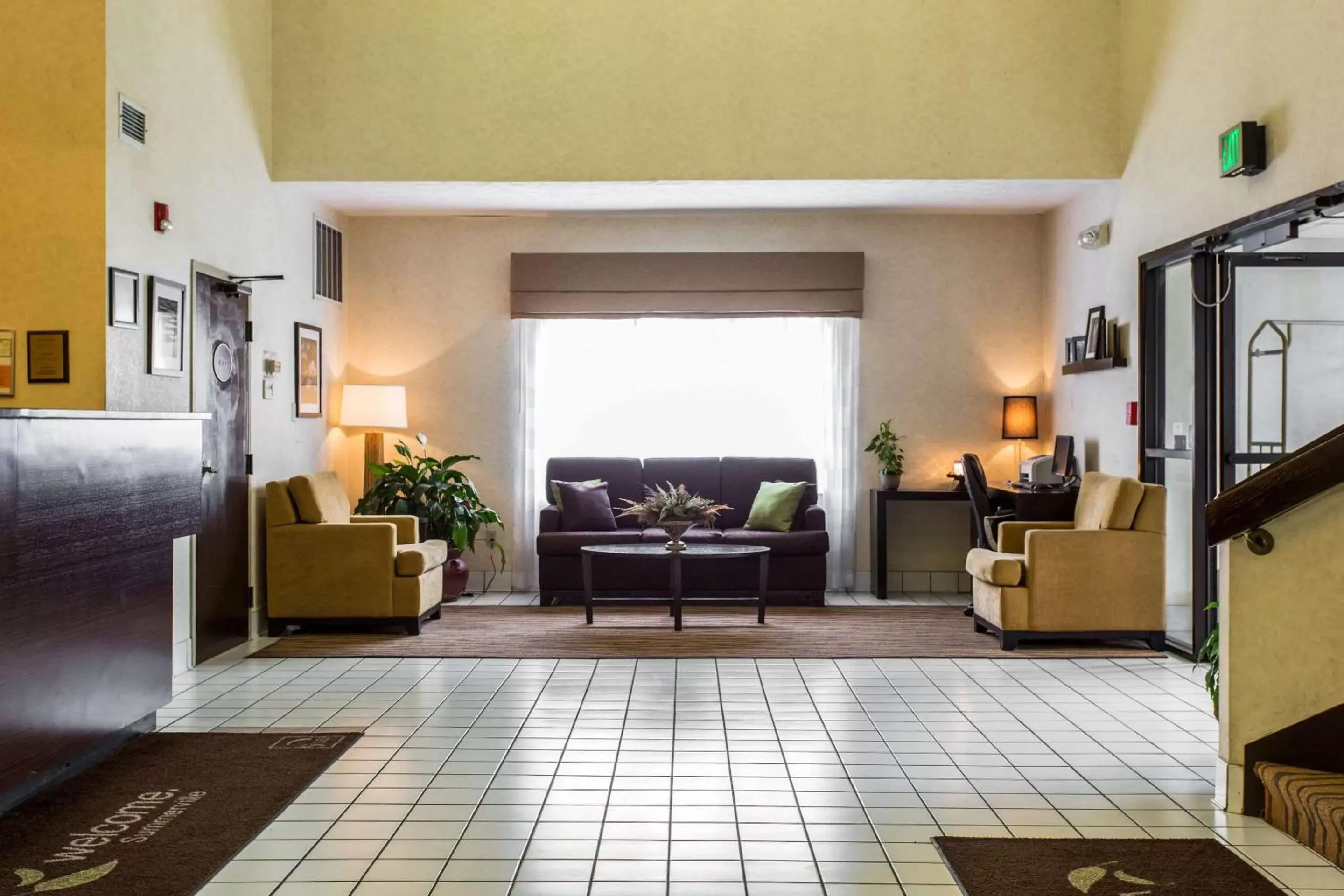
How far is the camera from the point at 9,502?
3.50m

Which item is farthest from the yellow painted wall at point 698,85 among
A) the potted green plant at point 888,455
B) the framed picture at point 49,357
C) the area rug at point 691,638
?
the area rug at point 691,638

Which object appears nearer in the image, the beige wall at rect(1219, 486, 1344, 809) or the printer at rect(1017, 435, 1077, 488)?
the beige wall at rect(1219, 486, 1344, 809)

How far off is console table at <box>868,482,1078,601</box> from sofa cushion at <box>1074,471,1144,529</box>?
0.37m

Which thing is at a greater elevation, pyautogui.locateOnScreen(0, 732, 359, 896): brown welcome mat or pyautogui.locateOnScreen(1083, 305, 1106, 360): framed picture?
pyautogui.locateOnScreen(1083, 305, 1106, 360): framed picture

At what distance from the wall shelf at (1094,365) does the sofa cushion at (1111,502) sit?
0.73 m

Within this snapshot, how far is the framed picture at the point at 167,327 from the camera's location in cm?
550

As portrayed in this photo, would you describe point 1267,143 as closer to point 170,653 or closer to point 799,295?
point 799,295

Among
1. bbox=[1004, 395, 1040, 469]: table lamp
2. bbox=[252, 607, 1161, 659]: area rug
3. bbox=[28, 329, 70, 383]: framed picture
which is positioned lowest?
bbox=[252, 607, 1161, 659]: area rug

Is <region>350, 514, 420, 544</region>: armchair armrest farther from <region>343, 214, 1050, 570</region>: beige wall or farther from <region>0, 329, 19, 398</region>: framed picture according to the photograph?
<region>0, 329, 19, 398</region>: framed picture

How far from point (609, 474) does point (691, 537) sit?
2.89ft

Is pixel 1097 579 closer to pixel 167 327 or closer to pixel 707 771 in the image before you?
pixel 707 771

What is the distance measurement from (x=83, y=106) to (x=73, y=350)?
103 cm

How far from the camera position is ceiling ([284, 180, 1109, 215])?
7.42 meters

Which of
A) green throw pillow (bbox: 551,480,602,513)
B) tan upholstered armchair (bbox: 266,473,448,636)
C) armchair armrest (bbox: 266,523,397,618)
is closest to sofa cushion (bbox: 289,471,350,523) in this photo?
tan upholstered armchair (bbox: 266,473,448,636)
